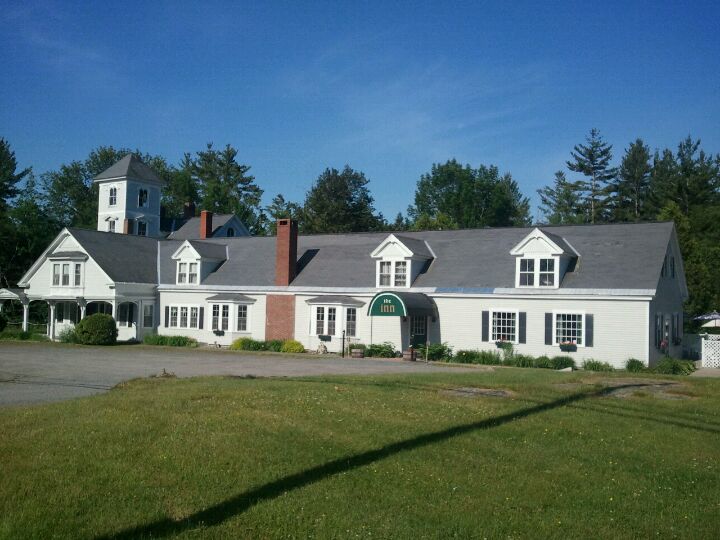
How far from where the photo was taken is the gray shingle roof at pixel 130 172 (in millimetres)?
68188

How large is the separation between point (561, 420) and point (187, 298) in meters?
33.2

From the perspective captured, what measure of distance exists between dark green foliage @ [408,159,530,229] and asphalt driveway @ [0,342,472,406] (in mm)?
56413

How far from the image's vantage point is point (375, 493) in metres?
9.43

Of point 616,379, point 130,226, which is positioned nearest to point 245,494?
point 616,379

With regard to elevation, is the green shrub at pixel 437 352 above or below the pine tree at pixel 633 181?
below

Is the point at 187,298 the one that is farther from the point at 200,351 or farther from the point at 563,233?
the point at 563,233

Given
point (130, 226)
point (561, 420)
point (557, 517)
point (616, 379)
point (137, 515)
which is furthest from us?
point (130, 226)

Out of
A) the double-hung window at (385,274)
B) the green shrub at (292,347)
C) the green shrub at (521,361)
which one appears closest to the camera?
the green shrub at (521,361)

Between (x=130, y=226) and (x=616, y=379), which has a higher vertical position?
(x=130, y=226)

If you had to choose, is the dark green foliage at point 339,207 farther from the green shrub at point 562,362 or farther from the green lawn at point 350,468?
the green lawn at point 350,468

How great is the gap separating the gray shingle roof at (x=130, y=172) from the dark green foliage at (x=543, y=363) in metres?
47.9

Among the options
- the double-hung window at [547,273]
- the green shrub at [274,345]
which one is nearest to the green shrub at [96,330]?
the green shrub at [274,345]

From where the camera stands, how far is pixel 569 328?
1282 inches

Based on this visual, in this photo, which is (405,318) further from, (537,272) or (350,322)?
(537,272)
